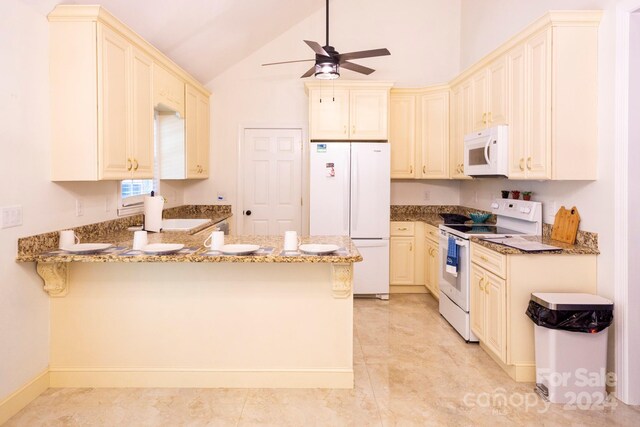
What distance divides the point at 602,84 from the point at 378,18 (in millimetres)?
3358

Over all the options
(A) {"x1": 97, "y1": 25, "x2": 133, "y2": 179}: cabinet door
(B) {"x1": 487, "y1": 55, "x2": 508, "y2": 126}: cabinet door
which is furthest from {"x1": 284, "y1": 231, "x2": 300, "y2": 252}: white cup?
(B) {"x1": 487, "y1": 55, "x2": 508, "y2": 126}: cabinet door

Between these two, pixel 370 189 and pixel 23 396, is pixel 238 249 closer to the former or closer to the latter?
pixel 23 396

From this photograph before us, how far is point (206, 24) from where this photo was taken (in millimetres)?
3934

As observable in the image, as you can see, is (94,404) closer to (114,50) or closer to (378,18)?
(114,50)

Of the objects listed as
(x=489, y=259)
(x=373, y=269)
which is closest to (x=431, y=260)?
(x=373, y=269)

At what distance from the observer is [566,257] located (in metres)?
2.82

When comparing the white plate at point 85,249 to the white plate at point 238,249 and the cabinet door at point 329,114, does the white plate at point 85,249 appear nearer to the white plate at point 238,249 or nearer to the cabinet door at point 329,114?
the white plate at point 238,249

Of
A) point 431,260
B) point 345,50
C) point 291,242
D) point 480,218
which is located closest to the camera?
point 291,242

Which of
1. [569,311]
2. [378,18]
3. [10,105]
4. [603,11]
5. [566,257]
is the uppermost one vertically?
[378,18]

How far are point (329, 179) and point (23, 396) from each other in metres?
3.29

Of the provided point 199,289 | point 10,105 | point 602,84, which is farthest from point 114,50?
point 602,84

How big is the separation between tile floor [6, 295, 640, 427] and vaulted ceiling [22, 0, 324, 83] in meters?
2.37

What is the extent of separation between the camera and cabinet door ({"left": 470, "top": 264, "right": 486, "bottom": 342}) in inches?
128

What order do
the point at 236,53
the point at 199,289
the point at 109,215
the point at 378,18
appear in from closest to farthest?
the point at 199,289, the point at 109,215, the point at 236,53, the point at 378,18
